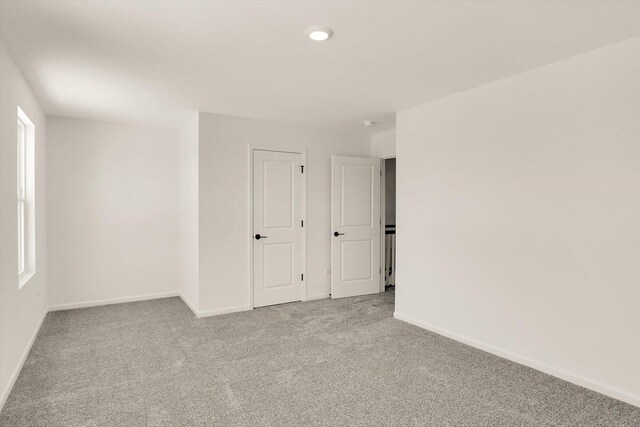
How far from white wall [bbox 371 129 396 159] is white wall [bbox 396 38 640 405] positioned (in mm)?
1332

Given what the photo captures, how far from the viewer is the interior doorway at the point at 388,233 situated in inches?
224

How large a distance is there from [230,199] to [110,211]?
1813 mm

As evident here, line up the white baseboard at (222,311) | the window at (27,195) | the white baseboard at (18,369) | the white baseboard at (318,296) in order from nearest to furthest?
the white baseboard at (18,369) → the window at (27,195) → the white baseboard at (222,311) → the white baseboard at (318,296)

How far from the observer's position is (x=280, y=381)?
9.18 ft

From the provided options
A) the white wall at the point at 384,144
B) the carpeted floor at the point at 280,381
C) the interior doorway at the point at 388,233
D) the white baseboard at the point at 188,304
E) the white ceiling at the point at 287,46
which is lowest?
the carpeted floor at the point at 280,381

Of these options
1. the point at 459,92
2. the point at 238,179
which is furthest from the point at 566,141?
the point at 238,179

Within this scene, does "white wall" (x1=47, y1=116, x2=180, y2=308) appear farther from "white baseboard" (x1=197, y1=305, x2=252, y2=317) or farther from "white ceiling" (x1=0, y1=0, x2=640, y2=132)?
"white baseboard" (x1=197, y1=305, x2=252, y2=317)

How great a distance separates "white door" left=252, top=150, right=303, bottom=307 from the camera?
482 cm

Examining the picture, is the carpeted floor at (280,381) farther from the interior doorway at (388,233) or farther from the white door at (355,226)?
the interior doorway at (388,233)

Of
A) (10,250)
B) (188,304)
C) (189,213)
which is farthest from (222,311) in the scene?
(10,250)

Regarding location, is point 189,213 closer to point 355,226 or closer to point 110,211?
point 110,211

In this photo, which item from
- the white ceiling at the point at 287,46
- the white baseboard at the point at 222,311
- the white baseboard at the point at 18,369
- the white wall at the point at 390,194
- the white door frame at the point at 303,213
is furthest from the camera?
the white wall at the point at 390,194

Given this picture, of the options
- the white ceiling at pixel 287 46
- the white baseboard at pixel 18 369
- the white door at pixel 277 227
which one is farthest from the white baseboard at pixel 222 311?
the white ceiling at pixel 287 46

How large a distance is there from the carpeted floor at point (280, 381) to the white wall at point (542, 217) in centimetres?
30
